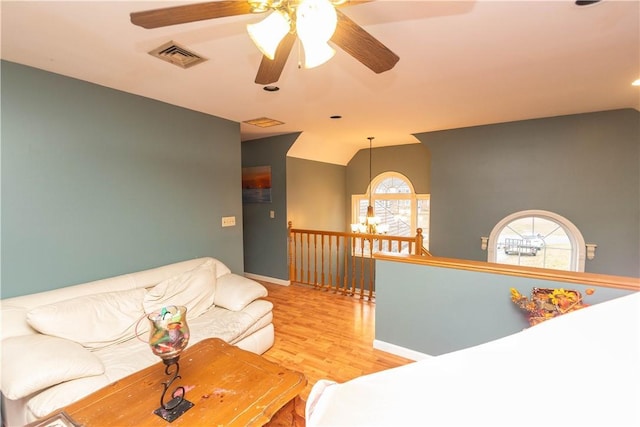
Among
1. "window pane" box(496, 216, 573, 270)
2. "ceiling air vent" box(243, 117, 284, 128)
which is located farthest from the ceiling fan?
"window pane" box(496, 216, 573, 270)

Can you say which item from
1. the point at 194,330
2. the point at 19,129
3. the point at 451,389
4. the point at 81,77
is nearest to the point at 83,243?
the point at 19,129

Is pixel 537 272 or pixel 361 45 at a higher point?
pixel 361 45

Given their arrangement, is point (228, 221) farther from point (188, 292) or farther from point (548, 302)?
point (548, 302)

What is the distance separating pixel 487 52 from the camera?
1991mm

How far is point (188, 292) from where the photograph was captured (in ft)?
8.26

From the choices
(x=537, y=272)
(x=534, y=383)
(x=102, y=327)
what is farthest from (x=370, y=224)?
(x=534, y=383)

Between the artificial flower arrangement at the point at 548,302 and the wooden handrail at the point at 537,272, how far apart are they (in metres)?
0.09

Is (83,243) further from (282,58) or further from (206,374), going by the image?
(282,58)

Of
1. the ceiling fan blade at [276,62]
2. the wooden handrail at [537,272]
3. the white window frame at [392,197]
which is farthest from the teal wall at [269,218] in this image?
the ceiling fan blade at [276,62]

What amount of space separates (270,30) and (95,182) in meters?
2.29

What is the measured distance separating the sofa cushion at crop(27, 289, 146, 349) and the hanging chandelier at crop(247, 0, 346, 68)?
84.5 inches

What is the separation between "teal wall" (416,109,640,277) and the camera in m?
3.46

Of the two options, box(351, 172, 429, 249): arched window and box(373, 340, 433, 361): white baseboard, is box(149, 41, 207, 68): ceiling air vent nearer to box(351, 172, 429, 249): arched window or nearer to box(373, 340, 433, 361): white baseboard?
box(373, 340, 433, 361): white baseboard

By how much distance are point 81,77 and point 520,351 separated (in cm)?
327
